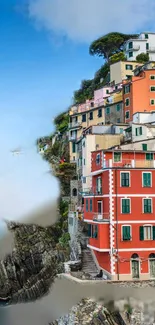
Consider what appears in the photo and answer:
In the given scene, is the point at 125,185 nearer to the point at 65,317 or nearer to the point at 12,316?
the point at 65,317

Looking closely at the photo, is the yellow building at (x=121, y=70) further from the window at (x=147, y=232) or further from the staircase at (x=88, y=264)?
the window at (x=147, y=232)

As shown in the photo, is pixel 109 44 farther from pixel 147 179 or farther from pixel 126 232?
pixel 126 232

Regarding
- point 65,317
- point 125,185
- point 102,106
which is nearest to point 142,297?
point 65,317

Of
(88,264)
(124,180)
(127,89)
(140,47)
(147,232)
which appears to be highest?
(140,47)

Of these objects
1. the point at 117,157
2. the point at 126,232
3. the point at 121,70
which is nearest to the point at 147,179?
the point at 117,157

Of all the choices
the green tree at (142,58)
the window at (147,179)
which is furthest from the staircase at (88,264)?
the green tree at (142,58)
